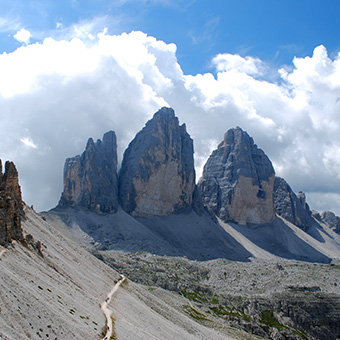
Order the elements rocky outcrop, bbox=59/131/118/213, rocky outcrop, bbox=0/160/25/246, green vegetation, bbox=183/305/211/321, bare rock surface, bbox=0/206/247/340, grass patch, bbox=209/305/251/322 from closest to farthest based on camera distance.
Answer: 1. bare rock surface, bbox=0/206/247/340
2. rocky outcrop, bbox=0/160/25/246
3. green vegetation, bbox=183/305/211/321
4. grass patch, bbox=209/305/251/322
5. rocky outcrop, bbox=59/131/118/213

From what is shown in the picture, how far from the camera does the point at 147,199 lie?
16225 cm

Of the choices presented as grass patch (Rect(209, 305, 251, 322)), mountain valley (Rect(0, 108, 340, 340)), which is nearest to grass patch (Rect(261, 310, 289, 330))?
mountain valley (Rect(0, 108, 340, 340))

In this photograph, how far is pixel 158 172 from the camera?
166750mm

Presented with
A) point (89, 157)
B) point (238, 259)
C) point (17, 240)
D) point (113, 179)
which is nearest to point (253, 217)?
point (238, 259)

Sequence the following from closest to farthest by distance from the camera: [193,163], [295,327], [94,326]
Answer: [94,326] < [295,327] < [193,163]

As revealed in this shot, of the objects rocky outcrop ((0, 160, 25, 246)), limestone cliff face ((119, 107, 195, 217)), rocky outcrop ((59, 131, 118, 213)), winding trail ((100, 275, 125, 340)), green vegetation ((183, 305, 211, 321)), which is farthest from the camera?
limestone cliff face ((119, 107, 195, 217))

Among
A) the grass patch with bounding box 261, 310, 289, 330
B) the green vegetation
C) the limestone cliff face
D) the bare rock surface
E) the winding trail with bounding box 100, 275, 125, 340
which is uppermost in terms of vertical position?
the limestone cliff face

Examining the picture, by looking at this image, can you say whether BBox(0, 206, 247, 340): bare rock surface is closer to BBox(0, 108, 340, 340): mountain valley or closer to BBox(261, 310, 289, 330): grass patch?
BBox(0, 108, 340, 340): mountain valley

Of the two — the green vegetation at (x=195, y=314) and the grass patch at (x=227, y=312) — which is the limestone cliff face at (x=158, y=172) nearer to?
the grass patch at (x=227, y=312)

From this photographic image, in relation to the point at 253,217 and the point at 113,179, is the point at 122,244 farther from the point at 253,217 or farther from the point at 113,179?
the point at 253,217

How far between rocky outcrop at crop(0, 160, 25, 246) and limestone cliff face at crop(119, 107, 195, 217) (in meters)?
112

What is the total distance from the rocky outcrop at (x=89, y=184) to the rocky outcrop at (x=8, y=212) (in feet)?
A: 330

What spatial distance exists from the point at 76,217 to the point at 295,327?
82.4 meters

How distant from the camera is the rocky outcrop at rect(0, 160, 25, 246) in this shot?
115 feet
